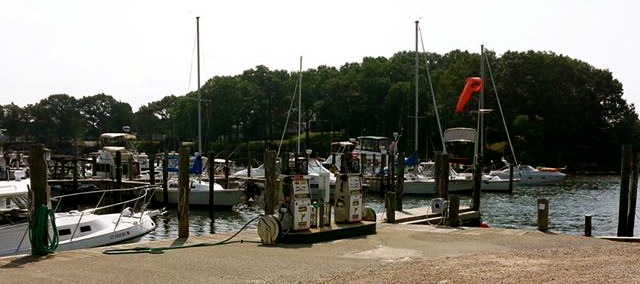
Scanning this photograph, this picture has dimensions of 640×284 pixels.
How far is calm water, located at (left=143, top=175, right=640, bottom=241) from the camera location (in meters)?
31.2

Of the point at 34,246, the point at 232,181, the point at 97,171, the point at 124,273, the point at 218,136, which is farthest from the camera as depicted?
the point at 218,136

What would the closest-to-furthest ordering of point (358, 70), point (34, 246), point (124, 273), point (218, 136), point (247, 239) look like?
point (124, 273) → point (34, 246) → point (247, 239) → point (358, 70) → point (218, 136)

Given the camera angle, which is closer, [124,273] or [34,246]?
[124,273]

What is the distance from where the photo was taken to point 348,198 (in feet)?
54.5

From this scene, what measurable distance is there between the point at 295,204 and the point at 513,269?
5.30 metres

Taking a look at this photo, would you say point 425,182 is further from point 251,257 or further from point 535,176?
point 251,257

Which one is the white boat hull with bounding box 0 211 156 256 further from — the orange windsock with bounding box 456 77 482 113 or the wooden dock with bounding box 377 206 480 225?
the orange windsock with bounding box 456 77 482 113

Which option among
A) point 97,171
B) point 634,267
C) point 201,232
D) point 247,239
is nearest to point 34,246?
point 247,239

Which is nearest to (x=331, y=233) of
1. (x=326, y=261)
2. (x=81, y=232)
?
(x=326, y=261)

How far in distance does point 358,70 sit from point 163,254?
104259mm

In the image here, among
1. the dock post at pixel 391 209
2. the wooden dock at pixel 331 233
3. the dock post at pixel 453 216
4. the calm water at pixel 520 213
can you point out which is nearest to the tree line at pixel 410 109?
the calm water at pixel 520 213

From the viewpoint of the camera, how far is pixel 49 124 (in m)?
146

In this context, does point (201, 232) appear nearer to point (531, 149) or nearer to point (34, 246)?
point (34, 246)

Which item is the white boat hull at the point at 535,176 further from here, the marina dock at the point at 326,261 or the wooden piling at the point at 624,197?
the marina dock at the point at 326,261
